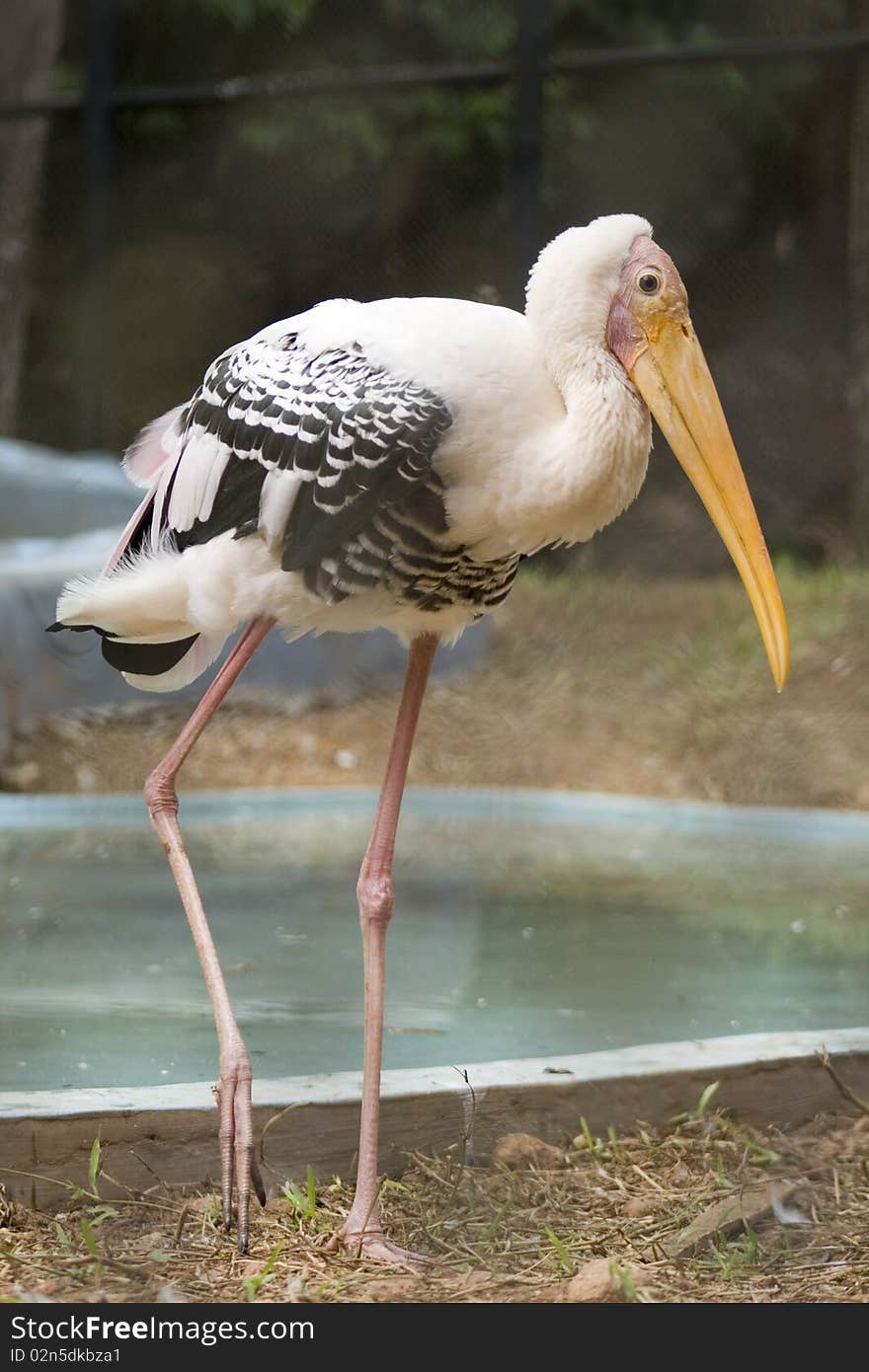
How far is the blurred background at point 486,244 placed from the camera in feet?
19.8

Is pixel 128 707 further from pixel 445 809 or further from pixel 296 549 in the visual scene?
pixel 296 549

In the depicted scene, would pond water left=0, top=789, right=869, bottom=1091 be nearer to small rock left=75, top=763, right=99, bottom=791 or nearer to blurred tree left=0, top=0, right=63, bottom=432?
small rock left=75, top=763, right=99, bottom=791

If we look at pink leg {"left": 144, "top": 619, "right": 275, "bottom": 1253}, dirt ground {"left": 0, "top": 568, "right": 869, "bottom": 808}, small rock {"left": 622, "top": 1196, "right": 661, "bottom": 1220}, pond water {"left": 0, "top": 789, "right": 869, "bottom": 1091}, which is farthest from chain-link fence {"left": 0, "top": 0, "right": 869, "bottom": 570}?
small rock {"left": 622, "top": 1196, "right": 661, "bottom": 1220}

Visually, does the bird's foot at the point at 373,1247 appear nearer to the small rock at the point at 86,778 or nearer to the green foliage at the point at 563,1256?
the green foliage at the point at 563,1256

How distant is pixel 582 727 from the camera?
19.0 feet

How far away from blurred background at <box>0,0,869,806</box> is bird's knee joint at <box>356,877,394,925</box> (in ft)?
9.92

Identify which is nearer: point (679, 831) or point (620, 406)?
point (620, 406)

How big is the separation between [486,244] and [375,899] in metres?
4.91

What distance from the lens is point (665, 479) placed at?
7.67 m

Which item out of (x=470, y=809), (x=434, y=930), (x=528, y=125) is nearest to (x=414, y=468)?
(x=434, y=930)

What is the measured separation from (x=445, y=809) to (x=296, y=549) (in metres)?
2.90

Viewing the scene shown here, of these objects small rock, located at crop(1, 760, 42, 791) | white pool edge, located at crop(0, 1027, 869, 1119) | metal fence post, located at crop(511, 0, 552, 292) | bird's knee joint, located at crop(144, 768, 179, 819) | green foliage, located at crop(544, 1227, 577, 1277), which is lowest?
green foliage, located at crop(544, 1227, 577, 1277)

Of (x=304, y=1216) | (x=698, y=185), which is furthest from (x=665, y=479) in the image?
(x=304, y=1216)

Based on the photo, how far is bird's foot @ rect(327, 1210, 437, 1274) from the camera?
7.49 feet
